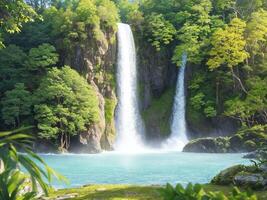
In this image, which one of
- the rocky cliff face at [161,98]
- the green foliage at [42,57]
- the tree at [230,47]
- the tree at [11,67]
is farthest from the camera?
the rocky cliff face at [161,98]

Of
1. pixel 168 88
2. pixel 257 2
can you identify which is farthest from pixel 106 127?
pixel 257 2

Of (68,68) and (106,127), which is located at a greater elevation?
(68,68)

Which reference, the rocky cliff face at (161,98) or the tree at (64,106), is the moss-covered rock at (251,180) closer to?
the tree at (64,106)

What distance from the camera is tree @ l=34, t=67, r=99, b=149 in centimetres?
3550

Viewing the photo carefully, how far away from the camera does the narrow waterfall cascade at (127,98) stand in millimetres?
41500

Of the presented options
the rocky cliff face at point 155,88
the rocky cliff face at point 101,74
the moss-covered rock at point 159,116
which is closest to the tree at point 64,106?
the rocky cliff face at point 101,74

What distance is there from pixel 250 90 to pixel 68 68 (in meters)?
16.3

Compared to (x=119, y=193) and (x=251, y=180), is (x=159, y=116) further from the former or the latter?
(x=119, y=193)

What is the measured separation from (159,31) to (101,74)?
8.35 m

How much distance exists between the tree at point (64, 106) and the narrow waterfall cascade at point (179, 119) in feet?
28.4

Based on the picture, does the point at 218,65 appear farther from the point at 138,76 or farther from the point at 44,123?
the point at 44,123

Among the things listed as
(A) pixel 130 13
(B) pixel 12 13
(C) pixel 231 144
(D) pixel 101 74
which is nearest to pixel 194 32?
(A) pixel 130 13

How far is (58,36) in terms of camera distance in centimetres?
4300

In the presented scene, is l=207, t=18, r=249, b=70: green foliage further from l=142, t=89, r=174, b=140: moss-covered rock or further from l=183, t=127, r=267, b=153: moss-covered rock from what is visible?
l=183, t=127, r=267, b=153: moss-covered rock
